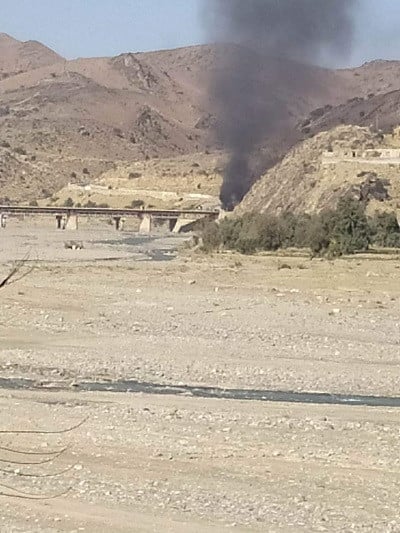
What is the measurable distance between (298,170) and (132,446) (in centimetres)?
7616

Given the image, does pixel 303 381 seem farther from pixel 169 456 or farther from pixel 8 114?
pixel 8 114

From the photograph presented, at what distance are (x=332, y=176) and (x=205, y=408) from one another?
65.8m

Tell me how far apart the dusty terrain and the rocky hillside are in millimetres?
35749

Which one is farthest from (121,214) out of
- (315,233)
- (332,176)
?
(315,233)

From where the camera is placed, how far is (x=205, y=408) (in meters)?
16.9

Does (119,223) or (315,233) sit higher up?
(315,233)

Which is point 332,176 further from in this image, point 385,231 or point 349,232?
point 349,232

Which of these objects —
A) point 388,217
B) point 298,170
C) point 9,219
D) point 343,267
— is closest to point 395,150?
point 298,170

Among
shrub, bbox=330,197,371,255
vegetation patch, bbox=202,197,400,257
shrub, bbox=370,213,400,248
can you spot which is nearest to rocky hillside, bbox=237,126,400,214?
vegetation patch, bbox=202,197,400,257

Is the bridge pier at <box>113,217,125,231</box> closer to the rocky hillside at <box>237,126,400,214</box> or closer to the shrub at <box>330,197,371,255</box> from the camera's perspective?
the rocky hillside at <box>237,126,400,214</box>

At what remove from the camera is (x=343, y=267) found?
47.5 meters

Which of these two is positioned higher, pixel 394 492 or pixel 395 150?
pixel 395 150

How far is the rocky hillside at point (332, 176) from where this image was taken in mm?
75938

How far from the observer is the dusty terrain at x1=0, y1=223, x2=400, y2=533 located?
37.9ft
